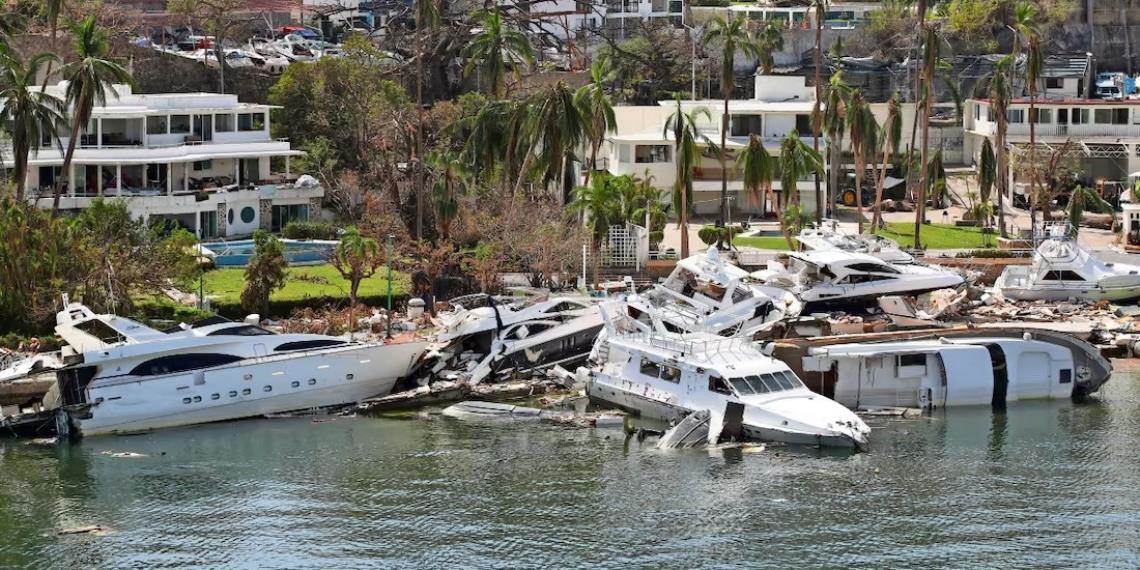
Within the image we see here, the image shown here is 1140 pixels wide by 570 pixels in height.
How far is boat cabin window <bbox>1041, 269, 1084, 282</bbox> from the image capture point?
63594 millimetres

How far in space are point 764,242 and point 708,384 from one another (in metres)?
27.3

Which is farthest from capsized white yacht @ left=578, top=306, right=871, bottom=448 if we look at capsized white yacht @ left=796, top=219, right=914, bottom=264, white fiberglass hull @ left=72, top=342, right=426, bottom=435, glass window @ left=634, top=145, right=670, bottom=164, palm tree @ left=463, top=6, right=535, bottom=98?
glass window @ left=634, top=145, right=670, bottom=164

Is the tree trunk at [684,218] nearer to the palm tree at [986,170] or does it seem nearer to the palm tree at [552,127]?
the palm tree at [552,127]

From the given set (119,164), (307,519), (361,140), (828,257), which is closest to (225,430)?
(307,519)

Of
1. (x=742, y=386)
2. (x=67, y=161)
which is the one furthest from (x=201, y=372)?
(x=67, y=161)

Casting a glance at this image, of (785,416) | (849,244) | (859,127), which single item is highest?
(859,127)

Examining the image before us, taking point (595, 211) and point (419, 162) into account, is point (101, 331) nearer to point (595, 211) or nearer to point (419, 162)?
point (595, 211)

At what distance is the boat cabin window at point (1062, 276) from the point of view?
209ft

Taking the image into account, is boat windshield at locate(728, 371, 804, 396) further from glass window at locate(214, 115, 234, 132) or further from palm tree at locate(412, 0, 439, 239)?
glass window at locate(214, 115, 234, 132)

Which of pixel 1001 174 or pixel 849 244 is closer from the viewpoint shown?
pixel 849 244

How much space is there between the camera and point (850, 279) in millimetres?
58812

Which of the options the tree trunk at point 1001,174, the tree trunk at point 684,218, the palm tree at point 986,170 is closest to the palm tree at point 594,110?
the tree trunk at point 684,218

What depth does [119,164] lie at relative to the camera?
71000 mm

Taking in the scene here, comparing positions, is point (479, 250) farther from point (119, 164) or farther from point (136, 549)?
point (136, 549)
